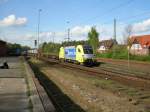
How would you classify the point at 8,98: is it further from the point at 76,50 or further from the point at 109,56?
the point at 109,56

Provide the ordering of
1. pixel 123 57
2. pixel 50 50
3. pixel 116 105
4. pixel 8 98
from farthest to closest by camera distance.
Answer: pixel 50 50 < pixel 123 57 < pixel 116 105 < pixel 8 98

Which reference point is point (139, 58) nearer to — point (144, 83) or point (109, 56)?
point (109, 56)

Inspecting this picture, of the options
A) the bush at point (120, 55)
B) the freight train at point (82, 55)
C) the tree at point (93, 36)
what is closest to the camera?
the freight train at point (82, 55)

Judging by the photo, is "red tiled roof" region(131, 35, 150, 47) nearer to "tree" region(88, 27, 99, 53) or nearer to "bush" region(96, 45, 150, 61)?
"tree" region(88, 27, 99, 53)

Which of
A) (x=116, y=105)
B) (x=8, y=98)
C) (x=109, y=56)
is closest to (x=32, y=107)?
(x=8, y=98)

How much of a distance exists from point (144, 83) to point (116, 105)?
857 cm

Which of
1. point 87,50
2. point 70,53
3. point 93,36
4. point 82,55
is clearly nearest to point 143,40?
point 93,36

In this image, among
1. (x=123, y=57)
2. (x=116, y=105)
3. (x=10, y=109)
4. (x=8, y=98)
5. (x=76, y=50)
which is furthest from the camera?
(x=123, y=57)

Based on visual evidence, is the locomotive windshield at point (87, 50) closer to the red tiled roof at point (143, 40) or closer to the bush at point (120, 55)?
the bush at point (120, 55)

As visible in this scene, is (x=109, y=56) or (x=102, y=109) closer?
(x=102, y=109)

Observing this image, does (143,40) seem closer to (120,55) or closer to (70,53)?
(120,55)

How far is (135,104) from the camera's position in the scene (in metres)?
13.1

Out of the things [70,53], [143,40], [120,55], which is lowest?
[120,55]

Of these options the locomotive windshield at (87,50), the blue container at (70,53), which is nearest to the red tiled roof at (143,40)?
the blue container at (70,53)
